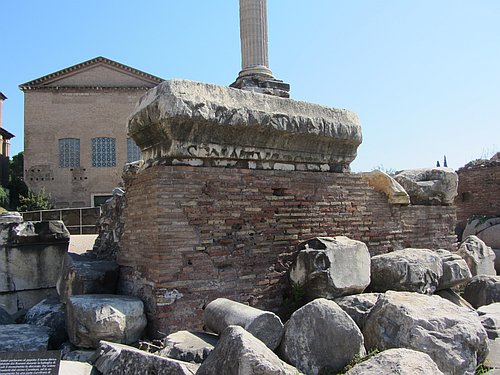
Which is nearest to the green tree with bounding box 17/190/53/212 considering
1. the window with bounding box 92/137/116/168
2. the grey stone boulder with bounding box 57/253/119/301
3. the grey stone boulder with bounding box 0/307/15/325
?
the window with bounding box 92/137/116/168

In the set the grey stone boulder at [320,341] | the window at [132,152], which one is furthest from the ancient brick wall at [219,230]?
Result: the window at [132,152]

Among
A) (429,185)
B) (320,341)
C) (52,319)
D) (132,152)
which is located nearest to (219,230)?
(320,341)

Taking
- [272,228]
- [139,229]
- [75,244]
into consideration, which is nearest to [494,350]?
[272,228]

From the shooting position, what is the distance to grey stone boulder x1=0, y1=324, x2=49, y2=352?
412cm

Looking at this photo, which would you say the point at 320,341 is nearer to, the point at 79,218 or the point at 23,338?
the point at 23,338

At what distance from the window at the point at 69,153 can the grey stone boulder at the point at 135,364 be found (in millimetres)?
32206

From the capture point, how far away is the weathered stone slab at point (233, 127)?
4590mm

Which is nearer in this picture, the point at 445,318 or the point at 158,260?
the point at 445,318

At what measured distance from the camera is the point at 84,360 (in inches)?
158

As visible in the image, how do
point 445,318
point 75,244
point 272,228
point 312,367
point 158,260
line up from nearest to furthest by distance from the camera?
point 312,367 < point 445,318 < point 158,260 < point 272,228 < point 75,244

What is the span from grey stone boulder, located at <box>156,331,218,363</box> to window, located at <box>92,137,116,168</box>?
104 feet

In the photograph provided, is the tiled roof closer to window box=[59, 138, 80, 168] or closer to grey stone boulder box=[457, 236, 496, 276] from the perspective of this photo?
window box=[59, 138, 80, 168]

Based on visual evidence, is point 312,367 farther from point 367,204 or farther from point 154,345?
point 367,204

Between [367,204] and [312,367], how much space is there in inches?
113
